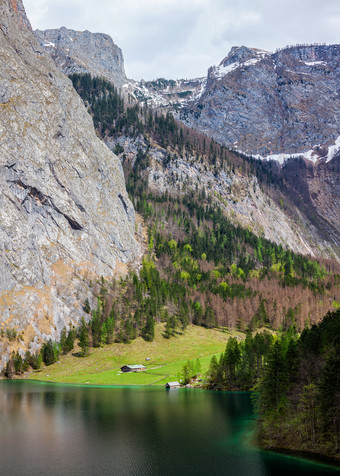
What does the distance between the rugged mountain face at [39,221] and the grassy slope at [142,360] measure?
16.0 meters

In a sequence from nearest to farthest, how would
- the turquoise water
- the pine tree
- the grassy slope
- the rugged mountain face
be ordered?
the turquoise water
the grassy slope
the pine tree
the rugged mountain face

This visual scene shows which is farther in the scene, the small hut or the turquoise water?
the small hut

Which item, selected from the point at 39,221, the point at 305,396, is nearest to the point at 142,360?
the point at 39,221

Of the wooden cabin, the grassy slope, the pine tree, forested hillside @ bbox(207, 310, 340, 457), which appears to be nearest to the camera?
forested hillside @ bbox(207, 310, 340, 457)

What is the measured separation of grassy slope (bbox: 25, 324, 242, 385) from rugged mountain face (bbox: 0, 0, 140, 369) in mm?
15975

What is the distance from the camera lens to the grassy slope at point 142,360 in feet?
396

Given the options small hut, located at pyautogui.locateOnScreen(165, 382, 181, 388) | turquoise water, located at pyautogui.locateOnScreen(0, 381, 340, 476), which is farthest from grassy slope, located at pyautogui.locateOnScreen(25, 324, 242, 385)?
turquoise water, located at pyautogui.locateOnScreen(0, 381, 340, 476)

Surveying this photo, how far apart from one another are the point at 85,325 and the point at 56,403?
210ft

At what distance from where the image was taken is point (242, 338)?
15862cm

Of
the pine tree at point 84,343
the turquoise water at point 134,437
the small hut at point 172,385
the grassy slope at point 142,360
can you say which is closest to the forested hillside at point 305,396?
the turquoise water at point 134,437

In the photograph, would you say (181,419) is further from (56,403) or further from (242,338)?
(242,338)

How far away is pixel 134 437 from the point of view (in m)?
57.0

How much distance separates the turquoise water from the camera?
1784 inches

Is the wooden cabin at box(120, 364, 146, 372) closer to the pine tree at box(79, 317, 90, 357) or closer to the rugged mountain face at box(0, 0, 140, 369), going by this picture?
the pine tree at box(79, 317, 90, 357)
